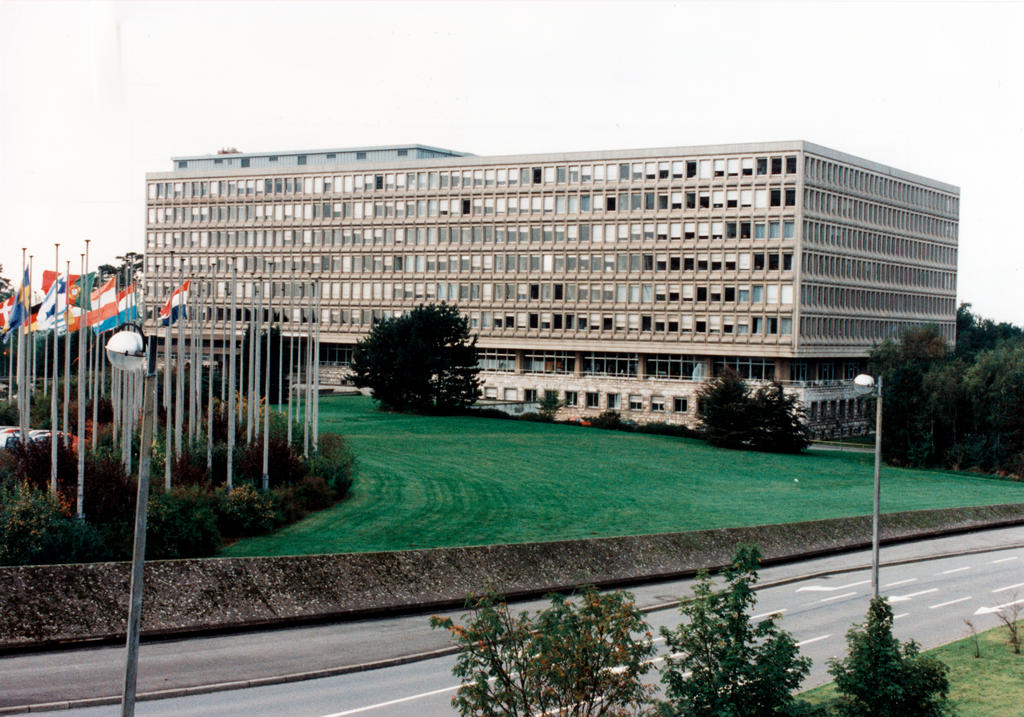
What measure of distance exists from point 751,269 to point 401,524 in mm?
70953

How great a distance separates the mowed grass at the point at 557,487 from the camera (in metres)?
40.7

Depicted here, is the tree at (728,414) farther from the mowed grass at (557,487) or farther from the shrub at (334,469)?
the shrub at (334,469)

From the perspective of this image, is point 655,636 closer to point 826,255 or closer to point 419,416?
point 419,416

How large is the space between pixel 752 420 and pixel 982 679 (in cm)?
5825

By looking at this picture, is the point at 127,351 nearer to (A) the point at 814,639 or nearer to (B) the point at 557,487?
(A) the point at 814,639

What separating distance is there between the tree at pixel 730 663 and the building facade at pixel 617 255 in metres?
84.8

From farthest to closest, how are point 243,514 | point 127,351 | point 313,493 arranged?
point 313,493, point 243,514, point 127,351

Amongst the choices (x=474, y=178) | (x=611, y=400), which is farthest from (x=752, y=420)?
(x=474, y=178)

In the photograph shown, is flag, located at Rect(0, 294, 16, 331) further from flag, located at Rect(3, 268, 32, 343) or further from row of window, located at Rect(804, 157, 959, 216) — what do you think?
row of window, located at Rect(804, 157, 959, 216)

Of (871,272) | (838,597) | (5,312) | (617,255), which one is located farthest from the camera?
(871,272)

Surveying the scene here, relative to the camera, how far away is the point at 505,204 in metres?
117

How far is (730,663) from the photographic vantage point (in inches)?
602

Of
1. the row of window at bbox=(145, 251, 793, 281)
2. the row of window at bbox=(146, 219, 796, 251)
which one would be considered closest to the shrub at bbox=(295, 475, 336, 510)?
the row of window at bbox=(145, 251, 793, 281)

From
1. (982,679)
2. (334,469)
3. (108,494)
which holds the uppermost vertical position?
(108,494)
